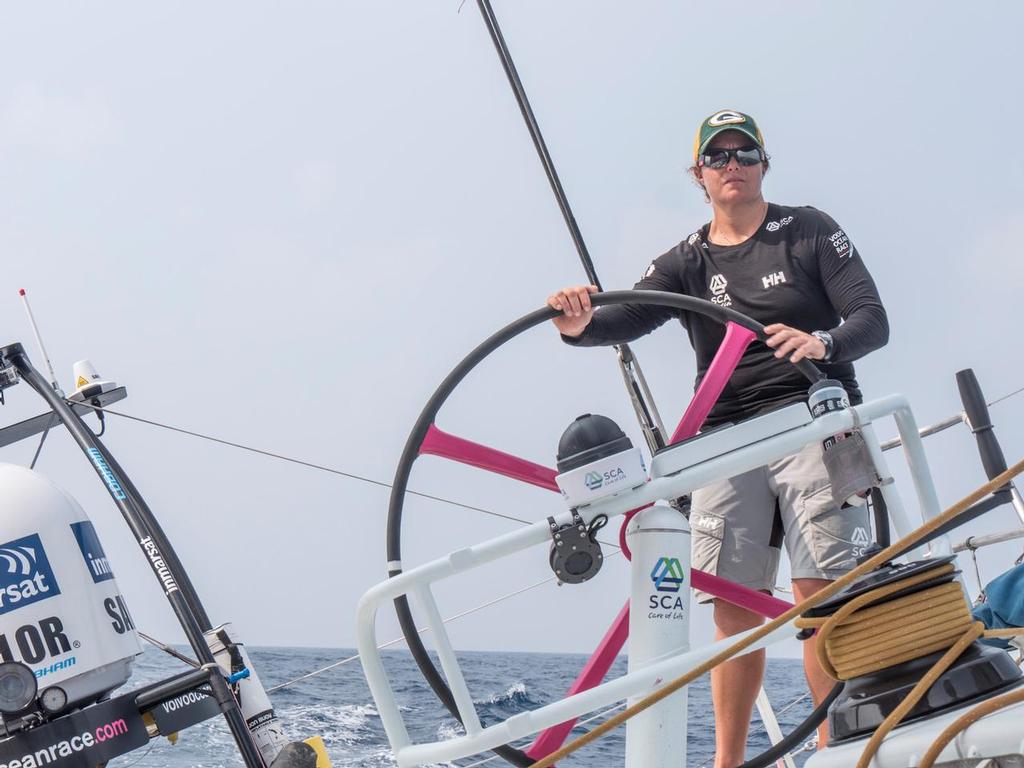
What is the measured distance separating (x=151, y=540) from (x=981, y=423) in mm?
1933

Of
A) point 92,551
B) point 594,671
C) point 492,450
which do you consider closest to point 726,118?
point 492,450

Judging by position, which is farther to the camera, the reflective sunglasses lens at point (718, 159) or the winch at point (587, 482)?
the reflective sunglasses lens at point (718, 159)

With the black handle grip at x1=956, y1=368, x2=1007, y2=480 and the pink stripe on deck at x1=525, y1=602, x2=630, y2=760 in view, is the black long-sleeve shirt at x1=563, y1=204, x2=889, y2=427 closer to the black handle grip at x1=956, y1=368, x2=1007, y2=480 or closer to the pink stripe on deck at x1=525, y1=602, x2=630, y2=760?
the black handle grip at x1=956, y1=368, x2=1007, y2=480

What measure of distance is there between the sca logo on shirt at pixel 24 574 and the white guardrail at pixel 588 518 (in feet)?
3.65

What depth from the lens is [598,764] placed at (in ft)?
20.8

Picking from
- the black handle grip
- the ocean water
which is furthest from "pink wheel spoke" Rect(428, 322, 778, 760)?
the ocean water

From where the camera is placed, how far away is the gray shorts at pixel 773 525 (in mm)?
2053

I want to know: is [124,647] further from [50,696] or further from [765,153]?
[765,153]

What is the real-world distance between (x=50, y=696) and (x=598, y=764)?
15.1 ft

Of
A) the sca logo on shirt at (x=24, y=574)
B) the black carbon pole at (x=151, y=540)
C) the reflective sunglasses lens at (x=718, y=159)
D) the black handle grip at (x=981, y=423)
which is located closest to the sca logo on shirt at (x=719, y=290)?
the reflective sunglasses lens at (x=718, y=159)

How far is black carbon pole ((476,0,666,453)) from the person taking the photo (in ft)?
8.01

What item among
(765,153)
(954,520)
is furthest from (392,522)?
(765,153)

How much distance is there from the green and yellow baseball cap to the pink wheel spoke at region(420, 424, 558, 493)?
0.87 m

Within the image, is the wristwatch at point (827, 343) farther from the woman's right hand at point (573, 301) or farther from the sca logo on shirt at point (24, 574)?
the sca logo on shirt at point (24, 574)
